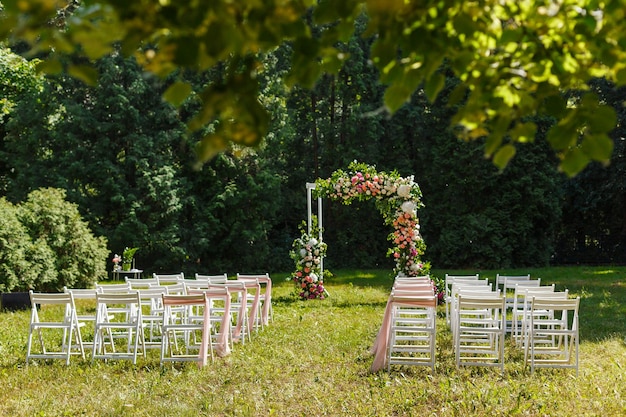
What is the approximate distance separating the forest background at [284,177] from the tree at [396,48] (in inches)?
826

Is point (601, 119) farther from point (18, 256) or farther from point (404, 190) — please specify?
point (18, 256)

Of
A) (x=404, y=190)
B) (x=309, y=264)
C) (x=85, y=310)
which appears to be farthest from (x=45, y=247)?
(x=404, y=190)

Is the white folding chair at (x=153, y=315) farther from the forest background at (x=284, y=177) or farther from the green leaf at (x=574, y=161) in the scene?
the forest background at (x=284, y=177)

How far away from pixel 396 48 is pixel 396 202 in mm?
12104

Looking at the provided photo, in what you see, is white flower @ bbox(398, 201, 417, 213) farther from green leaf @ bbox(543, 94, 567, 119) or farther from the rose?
green leaf @ bbox(543, 94, 567, 119)

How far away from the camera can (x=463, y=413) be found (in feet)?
18.7

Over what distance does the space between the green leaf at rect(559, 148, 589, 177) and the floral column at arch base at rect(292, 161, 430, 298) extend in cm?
1139

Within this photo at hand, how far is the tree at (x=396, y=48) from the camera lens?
1.59 metres

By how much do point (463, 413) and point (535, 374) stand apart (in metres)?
1.84

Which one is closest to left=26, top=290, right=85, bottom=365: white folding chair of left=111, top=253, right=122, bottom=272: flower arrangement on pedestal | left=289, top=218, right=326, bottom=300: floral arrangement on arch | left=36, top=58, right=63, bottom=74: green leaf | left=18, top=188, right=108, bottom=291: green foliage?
left=289, top=218, right=326, bottom=300: floral arrangement on arch

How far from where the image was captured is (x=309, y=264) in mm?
14766

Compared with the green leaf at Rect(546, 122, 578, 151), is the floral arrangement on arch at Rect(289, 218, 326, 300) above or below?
below

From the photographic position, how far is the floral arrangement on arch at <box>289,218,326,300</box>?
14.7 metres

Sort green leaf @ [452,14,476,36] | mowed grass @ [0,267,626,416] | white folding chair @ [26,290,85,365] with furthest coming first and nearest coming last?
white folding chair @ [26,290,85,365], mowed grass @ [0,267,626,416], green leaf @ [452,14,476,36]
